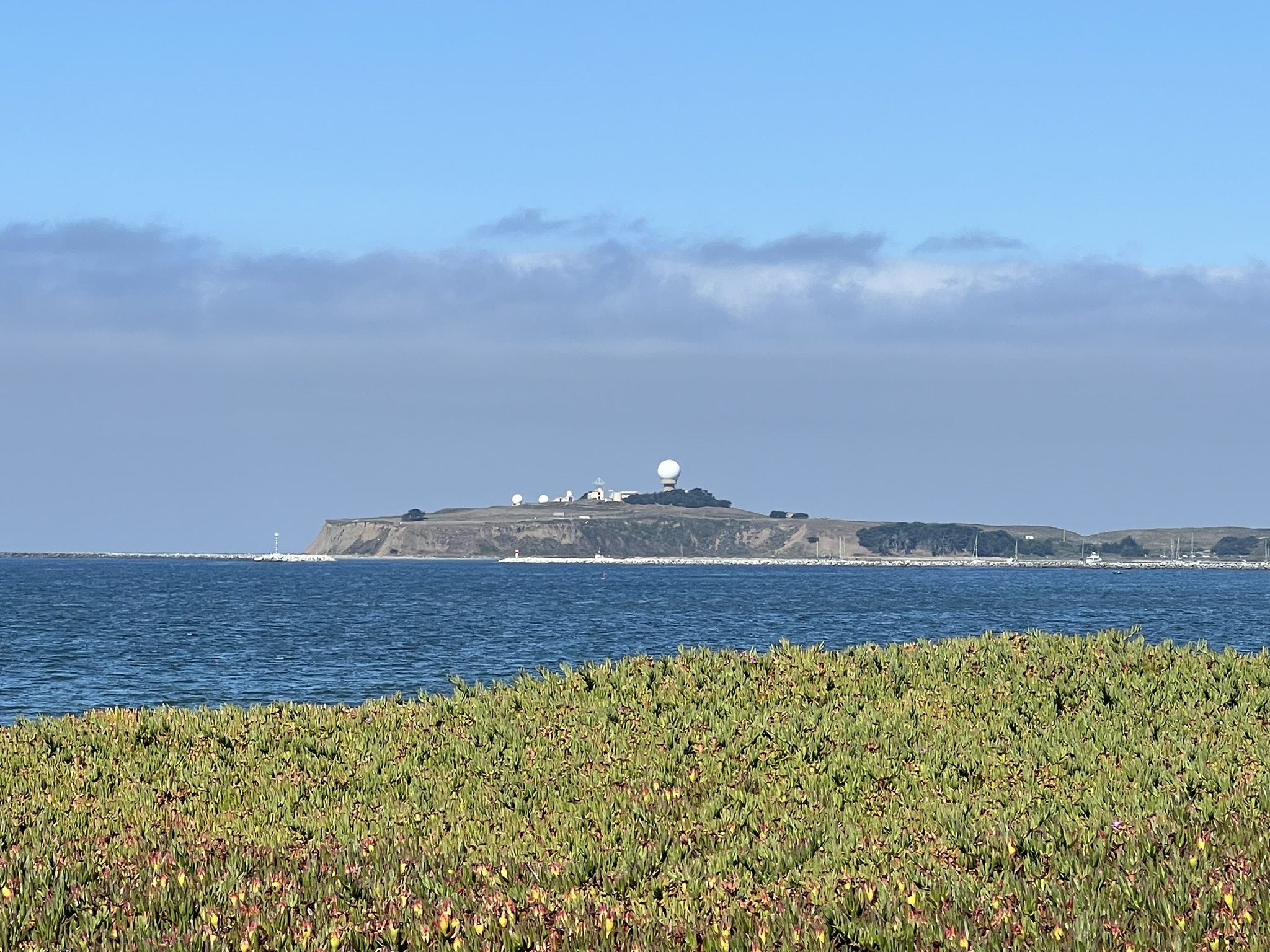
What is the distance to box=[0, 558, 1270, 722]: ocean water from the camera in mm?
44375

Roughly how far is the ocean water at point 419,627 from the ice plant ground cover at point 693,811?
4990 mm

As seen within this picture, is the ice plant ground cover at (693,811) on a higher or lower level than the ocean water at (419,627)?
higher

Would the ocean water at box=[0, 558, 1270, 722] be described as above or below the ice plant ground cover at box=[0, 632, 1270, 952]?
below

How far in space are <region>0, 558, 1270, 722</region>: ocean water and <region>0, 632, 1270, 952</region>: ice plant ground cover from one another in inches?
196

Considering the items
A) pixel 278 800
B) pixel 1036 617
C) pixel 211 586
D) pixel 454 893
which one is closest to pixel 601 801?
pixel 278 800

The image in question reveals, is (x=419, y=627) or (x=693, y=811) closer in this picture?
(x=693, y=811)

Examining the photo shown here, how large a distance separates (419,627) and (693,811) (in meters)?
57.6

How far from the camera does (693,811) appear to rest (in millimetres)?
15398

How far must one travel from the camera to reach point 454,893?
36.2ft

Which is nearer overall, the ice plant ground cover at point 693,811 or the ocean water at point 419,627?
the ice plant ground cover at point 693,811

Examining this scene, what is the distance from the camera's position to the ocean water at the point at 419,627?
44.4 meters

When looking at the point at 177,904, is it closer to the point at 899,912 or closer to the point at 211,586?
the point at 899,912

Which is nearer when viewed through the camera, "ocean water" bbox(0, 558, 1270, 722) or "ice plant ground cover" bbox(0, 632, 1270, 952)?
"ice plant ground cover" bbox(0, 632, 1270, 952)

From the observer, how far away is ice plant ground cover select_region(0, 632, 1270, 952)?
33.5ft
